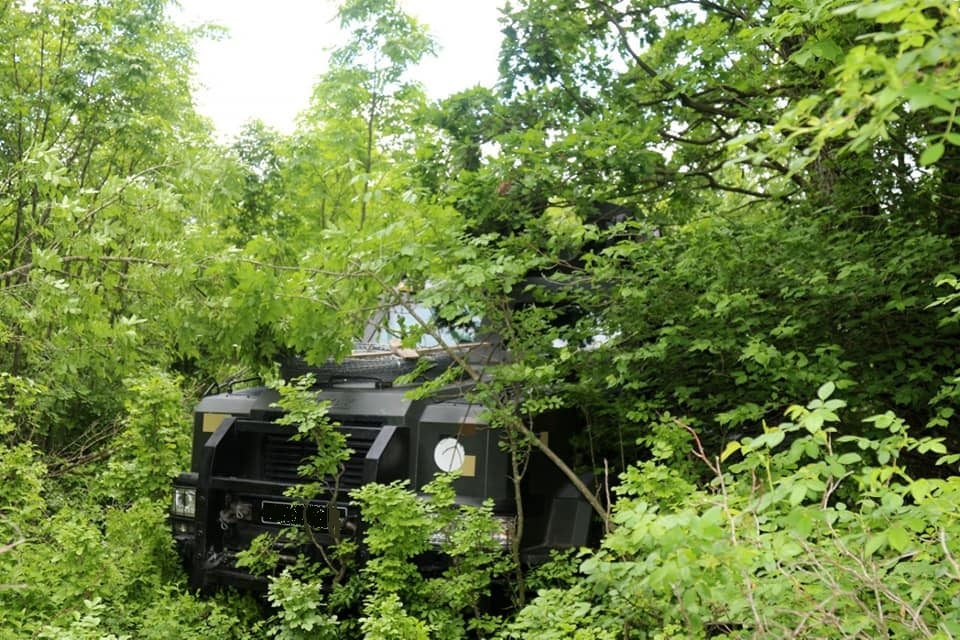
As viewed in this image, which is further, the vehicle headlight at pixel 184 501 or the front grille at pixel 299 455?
the vehicle headlight at pixel 184 501

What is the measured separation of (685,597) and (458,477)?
3.12m

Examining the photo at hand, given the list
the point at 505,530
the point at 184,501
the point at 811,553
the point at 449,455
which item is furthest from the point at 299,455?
the point at 811,553

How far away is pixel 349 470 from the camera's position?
623 cm

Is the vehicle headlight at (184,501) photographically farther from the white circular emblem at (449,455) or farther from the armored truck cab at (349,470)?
the white circular emblem at (449,455)

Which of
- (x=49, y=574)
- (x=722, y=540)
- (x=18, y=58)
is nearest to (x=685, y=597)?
(x=722, y=540)

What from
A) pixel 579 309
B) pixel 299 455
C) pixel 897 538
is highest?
pixel 579 309

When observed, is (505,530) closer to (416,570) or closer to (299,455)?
(416,570)

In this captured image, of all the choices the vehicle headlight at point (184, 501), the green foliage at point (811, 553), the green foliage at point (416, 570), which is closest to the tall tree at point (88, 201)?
the vehicle headlight at point (184, 501)

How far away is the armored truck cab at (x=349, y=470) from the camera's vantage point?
5.92m

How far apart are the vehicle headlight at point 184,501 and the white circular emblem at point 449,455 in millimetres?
1791

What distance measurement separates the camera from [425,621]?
217 inches

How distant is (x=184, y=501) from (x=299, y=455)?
3.07 ft

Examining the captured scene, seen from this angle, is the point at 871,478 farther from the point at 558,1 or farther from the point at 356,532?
the point at 558,1

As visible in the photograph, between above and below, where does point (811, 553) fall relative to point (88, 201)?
below
